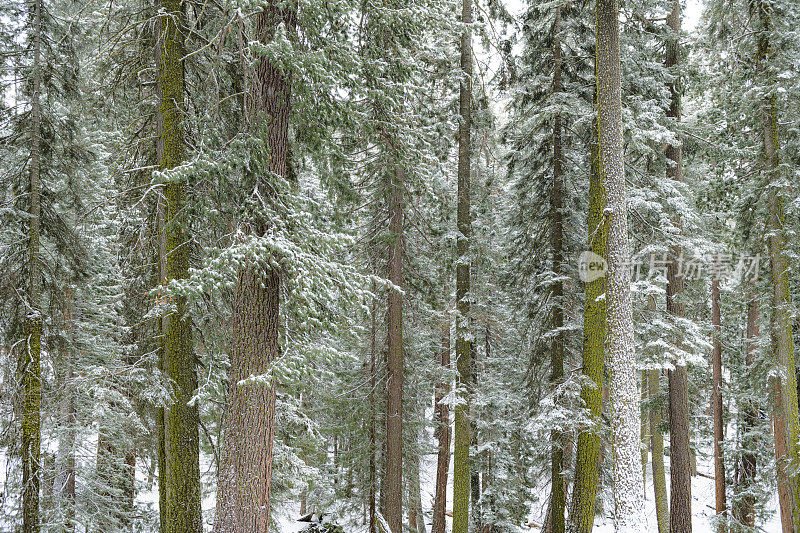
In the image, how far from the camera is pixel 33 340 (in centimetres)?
741

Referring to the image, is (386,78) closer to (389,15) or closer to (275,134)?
(389,15)

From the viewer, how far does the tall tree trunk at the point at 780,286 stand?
9.98m

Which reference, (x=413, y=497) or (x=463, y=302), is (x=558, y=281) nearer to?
(x=463, y=302)

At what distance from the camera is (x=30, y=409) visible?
7.27 m

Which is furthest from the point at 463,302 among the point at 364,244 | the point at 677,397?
the point at 677,397

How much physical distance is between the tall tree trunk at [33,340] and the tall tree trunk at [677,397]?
12269 mm

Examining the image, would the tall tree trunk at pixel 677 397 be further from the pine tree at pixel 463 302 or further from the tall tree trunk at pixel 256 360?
the tall tree trunk at pixel 256 360

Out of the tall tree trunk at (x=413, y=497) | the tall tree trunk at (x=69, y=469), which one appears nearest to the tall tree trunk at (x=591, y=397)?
the tall tree trunk at (x=413, y=497)

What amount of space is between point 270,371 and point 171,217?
8.75 feet

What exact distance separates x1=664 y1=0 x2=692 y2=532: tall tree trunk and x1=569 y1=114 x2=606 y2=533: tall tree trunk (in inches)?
147

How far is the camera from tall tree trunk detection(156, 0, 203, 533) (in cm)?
580

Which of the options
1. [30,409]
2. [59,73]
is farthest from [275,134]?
[30,409]

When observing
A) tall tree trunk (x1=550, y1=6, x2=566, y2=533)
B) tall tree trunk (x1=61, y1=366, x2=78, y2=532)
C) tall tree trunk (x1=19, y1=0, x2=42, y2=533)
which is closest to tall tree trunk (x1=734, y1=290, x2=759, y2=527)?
tall tree trunk (x1=550, y1=6, x2=566, y2=533)

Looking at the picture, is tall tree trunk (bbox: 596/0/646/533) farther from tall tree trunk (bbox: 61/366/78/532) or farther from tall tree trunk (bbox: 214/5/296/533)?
tall tree trunk (bbox: 61/366/78/532)
